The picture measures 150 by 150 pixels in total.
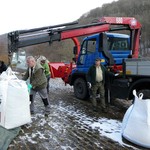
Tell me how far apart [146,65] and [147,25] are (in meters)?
50.9

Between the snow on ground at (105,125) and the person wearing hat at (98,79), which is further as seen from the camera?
the person wearing hat at (98,79)

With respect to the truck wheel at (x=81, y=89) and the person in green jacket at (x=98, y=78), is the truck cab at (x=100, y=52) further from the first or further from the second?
the person in green jacket at (x=98, y=78)

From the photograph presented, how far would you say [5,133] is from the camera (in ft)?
16.6

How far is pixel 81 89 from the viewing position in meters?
9.74

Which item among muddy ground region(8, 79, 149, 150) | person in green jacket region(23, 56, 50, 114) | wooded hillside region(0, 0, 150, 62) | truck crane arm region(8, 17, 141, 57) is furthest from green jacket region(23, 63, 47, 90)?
wooded hillside region(0, 0, 150, 62)

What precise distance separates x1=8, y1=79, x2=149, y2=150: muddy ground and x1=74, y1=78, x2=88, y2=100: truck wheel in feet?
4.55

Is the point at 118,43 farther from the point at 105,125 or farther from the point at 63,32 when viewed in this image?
the point at 105,125

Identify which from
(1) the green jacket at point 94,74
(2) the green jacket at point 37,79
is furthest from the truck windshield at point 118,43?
(2) the green jacket at point 37,79

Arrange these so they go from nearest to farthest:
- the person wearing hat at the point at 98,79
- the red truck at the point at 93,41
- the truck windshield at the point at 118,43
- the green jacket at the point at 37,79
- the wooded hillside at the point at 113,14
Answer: the green jacket at the point at 37,79 → the person wearing hat at the point at 98,79 → the red truck at the point at 93,41 → the truck windshield at the point at 118,43 → the wooded hillside at the point at 113,14

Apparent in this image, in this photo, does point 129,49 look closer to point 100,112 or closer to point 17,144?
point 100,112

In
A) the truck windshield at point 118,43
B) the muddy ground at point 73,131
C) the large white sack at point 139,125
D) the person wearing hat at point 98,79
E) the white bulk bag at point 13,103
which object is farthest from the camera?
the truck windshield at point 118,43

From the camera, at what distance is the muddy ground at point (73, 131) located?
4754 millimetres

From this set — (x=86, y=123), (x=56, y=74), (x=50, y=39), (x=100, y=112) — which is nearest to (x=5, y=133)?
(x=86, y=123)

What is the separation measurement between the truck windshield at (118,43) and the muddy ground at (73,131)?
222cm
